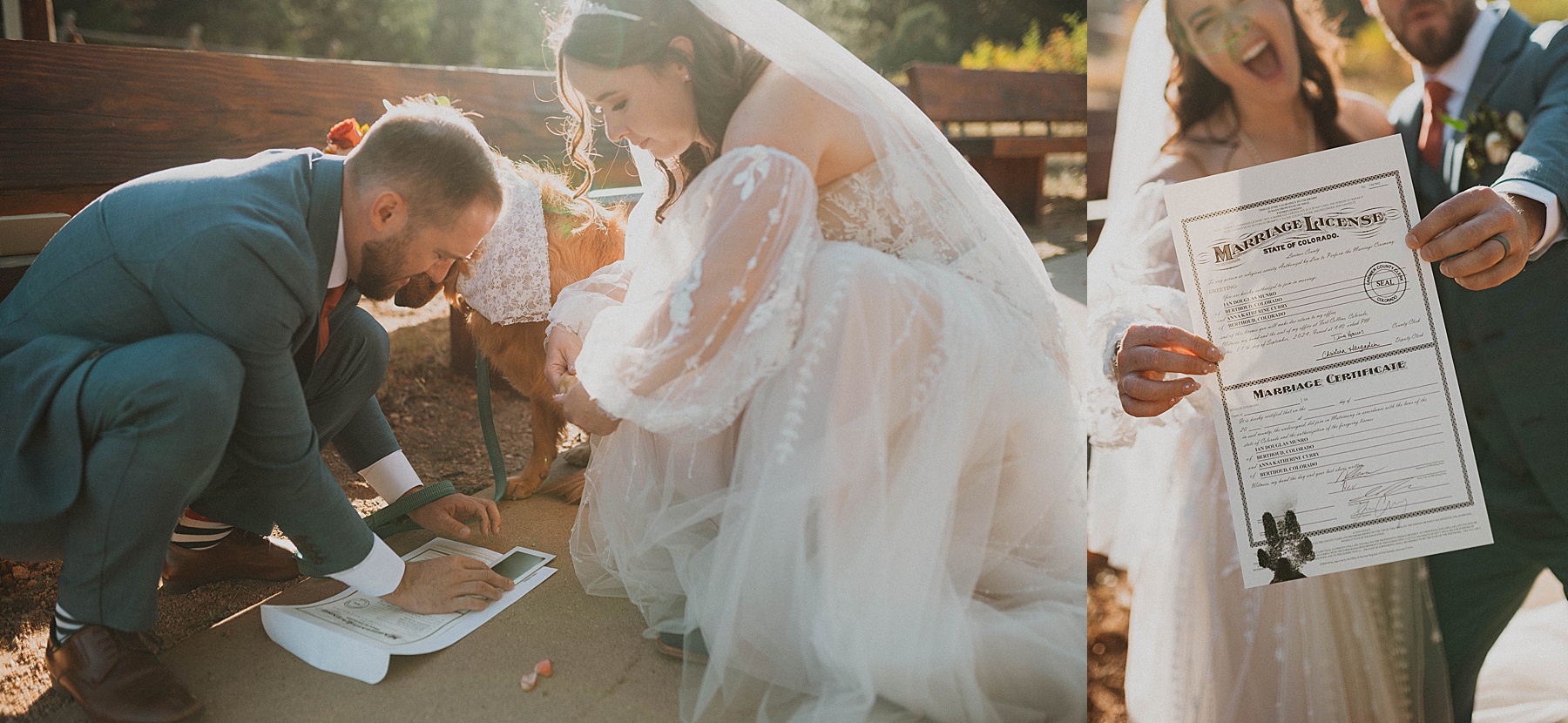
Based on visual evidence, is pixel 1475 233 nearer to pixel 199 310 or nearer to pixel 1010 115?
pixel 199 310

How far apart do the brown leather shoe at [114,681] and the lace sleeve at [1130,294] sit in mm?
1416

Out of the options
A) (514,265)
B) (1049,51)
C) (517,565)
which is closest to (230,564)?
(517,565)

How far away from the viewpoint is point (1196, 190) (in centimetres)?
87

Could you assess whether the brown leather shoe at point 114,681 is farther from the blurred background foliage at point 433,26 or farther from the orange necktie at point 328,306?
the blurred background foliage at point 433,26

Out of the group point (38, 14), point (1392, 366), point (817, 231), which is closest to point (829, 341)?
point (817, 231)

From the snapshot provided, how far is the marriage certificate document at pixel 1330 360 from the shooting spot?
0.82 metres

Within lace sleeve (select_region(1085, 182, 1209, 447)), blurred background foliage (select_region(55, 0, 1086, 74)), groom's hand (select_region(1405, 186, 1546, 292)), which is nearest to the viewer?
groom's hand (select_region(1405, 186, 1546, 292))

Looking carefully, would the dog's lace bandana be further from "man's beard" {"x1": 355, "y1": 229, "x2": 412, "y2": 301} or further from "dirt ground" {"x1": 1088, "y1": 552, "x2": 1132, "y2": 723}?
"dirt ground" {"x1": 1088, "y1": 552, "x2": 1132, "y2": 723}

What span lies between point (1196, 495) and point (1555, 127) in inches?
19.0

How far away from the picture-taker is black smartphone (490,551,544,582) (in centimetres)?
177

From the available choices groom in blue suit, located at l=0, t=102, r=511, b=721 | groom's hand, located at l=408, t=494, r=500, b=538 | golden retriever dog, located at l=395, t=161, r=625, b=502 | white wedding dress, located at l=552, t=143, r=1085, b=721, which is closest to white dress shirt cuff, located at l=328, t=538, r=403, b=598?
groom in blue suit, located at l=0, t=102, r=511, b=721

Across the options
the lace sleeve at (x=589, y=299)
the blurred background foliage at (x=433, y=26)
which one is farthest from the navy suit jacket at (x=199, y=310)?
the blurred background foliage at (x=433, y=26)

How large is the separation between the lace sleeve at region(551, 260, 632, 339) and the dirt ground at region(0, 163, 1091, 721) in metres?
0.78

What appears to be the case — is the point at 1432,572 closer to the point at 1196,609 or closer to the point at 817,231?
the point at 1196,609
